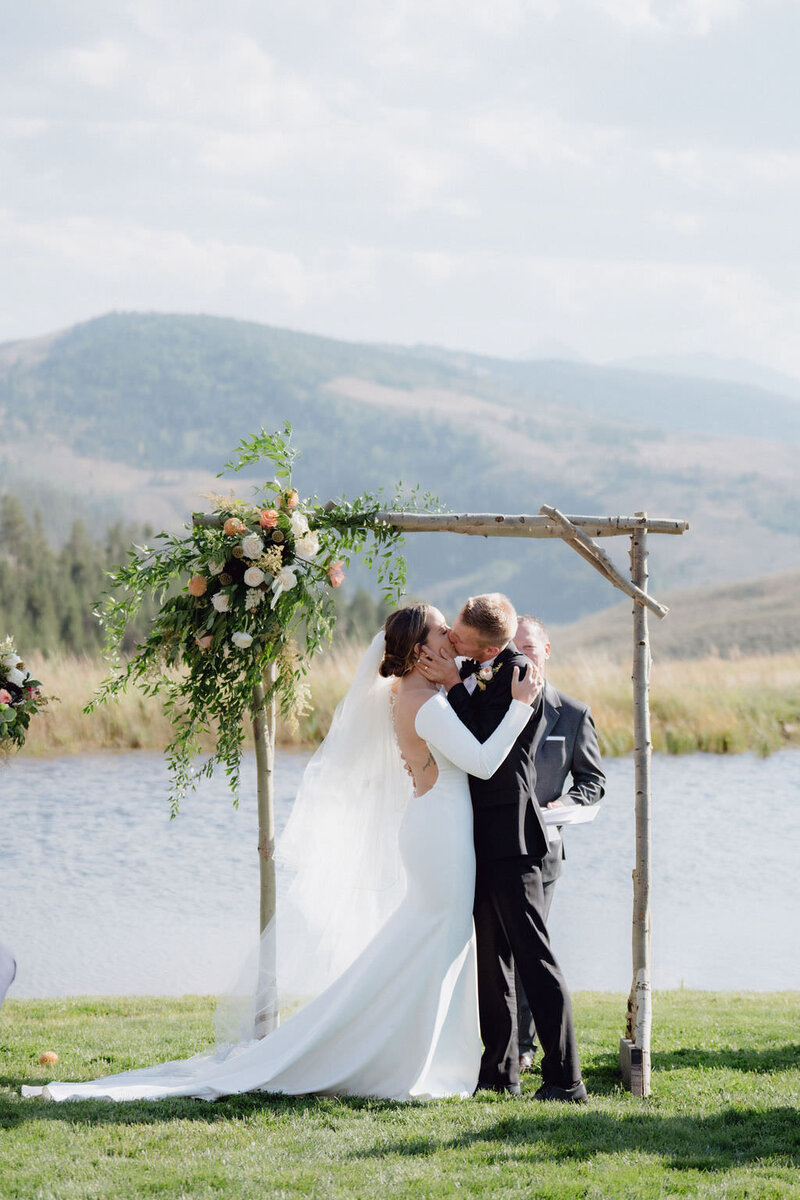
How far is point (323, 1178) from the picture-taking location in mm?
4031

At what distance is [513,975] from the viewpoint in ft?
16.5

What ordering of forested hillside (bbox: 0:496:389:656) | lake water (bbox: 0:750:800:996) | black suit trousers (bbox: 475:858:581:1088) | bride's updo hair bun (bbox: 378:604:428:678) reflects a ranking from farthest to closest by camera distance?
forested hillside (bbox: 0:496:389:656), lake water (bbox: 0:750:800:996), bride's updo hair bun (bbox: 378:604:428:678), black suit trousers (bbox: 475:858:581:1088)

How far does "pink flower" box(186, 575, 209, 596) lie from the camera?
18.2 feet

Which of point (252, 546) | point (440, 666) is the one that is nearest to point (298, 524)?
point (252, 546)

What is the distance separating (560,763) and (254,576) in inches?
62.8

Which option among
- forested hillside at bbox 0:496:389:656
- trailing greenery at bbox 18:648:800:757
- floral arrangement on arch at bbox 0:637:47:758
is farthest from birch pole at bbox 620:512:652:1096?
forested hillside at bbox 0:496:389:656

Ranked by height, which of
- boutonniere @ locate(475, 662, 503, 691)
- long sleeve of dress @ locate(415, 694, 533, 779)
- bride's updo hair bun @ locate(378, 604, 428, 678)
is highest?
bride's updo hair bun @ locate(378, 604, 428, 678)

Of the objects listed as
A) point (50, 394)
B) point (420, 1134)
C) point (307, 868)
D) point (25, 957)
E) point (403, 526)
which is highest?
point (50, 394)

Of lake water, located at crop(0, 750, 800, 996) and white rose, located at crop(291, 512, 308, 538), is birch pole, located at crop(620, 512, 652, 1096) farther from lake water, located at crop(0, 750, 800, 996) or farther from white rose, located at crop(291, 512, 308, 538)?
lake water, located at crop(0, 750, 800, 996)

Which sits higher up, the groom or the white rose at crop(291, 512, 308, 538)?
the white rose at crop(291, 512, 308, 538)

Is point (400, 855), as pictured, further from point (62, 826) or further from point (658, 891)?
point (62, 826)

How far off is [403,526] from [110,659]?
60.0 inches

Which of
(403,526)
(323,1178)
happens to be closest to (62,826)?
(403,526)

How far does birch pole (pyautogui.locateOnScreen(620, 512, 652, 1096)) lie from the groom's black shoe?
31cm
